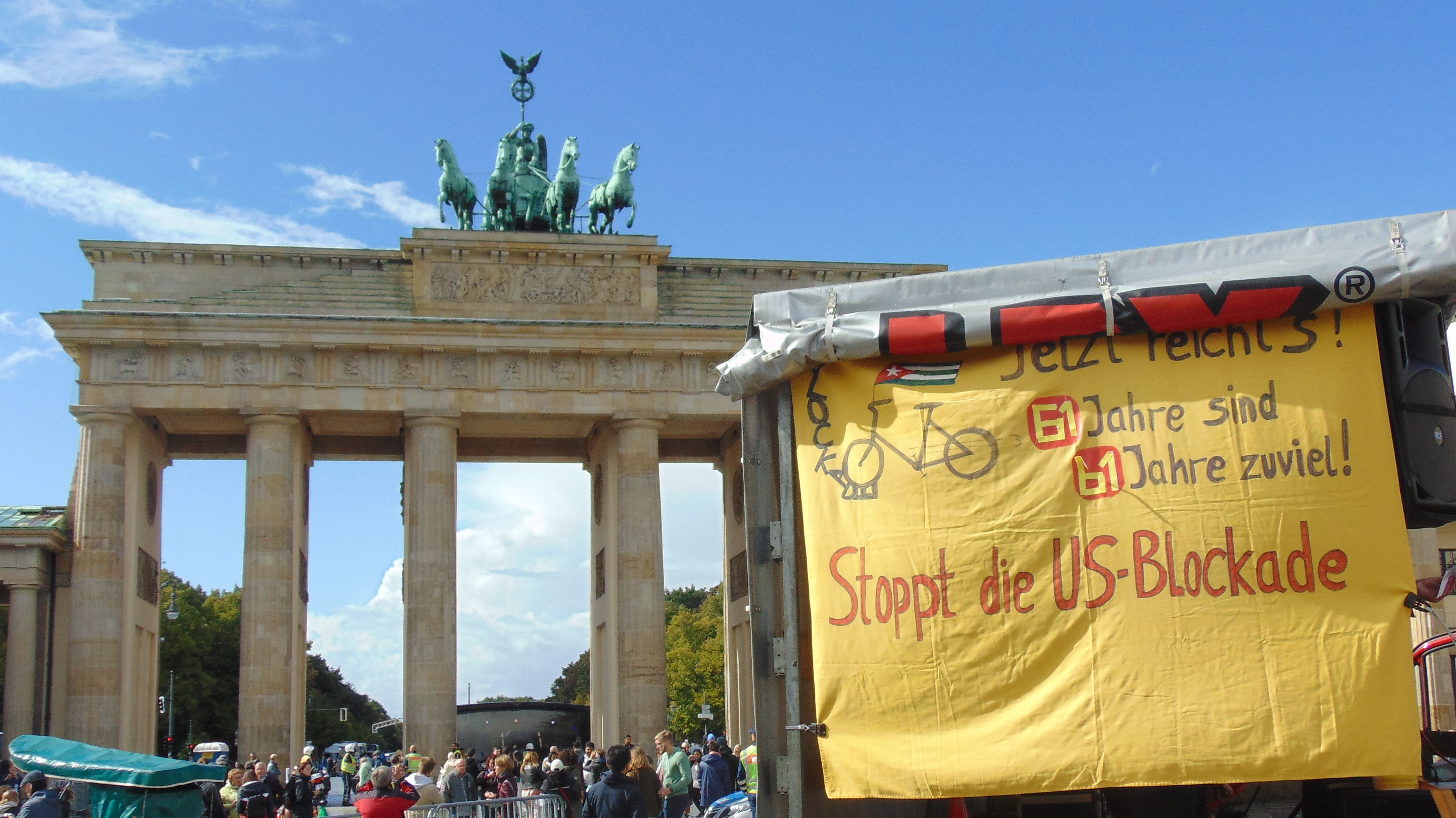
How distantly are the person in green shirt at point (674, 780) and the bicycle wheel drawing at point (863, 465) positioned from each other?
12881 mm

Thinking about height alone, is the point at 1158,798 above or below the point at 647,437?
below

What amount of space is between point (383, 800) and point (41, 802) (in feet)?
16.3

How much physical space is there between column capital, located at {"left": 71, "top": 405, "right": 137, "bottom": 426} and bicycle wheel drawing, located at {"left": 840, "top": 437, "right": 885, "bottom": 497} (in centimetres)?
3795

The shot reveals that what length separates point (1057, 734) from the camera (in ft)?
21.1

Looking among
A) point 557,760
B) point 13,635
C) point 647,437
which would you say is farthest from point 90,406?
point 557,760

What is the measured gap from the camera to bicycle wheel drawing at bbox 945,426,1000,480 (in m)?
6.70

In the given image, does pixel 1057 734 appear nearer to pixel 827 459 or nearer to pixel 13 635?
pixel 827 459

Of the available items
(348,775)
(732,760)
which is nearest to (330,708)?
(348,775)

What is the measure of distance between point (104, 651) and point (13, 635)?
263cm

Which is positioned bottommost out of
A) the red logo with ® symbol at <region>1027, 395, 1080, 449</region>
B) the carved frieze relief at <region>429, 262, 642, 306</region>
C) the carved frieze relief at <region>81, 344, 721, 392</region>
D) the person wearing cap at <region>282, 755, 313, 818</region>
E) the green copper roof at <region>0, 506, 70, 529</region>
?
the person wearing cap at <region>282, 755, 313, 818</region>

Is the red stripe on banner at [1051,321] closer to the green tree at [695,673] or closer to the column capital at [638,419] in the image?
the column capital at [638,419]

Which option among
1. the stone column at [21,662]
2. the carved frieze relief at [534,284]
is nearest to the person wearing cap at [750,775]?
the carved frieze relief at [534,284]

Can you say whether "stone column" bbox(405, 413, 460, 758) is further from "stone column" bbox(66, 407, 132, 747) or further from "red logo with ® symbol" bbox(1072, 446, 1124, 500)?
"red logo with ® symbol" bbox(1072, 446, 1124, 500)

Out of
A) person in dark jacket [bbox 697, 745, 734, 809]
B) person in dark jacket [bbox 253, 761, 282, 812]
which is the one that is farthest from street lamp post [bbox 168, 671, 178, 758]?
person in dark jacket [bbox 697, 745, 734, 809]
